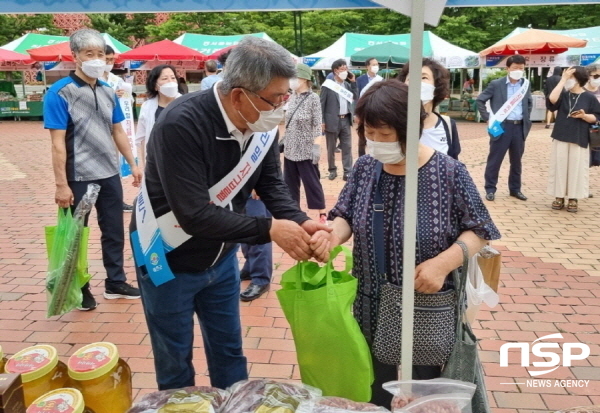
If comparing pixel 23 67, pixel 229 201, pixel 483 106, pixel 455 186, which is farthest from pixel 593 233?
pixel 23 67

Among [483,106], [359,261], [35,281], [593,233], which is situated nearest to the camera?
[359,261]

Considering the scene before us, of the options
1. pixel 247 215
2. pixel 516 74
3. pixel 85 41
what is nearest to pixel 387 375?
pixel 247 215

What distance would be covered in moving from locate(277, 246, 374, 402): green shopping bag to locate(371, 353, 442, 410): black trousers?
369 millimetres

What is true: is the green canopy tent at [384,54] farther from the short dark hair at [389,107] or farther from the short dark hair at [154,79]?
the short dark hair at [389,107]

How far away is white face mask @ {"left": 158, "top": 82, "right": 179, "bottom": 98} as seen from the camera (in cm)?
516

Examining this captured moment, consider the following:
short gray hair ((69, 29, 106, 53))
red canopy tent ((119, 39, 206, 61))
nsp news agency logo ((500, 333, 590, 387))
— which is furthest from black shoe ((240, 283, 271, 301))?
red canopy tent ((119, 39, 206, 61))

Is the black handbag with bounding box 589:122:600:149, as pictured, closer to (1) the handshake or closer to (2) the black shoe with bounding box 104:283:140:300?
(2) the black shoe with bounding box 104:283:140:300

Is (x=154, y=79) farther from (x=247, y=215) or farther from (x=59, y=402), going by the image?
(x=59, y=402)

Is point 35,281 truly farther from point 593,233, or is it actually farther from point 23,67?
point 23,67

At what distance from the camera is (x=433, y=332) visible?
210 centimetres

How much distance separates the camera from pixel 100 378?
1.78m

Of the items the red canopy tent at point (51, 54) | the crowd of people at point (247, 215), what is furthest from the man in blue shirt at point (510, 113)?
the red canopy tent at point (51, 54)

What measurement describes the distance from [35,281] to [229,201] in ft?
11.3

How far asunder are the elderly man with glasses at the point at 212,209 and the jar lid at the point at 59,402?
1.81ft
